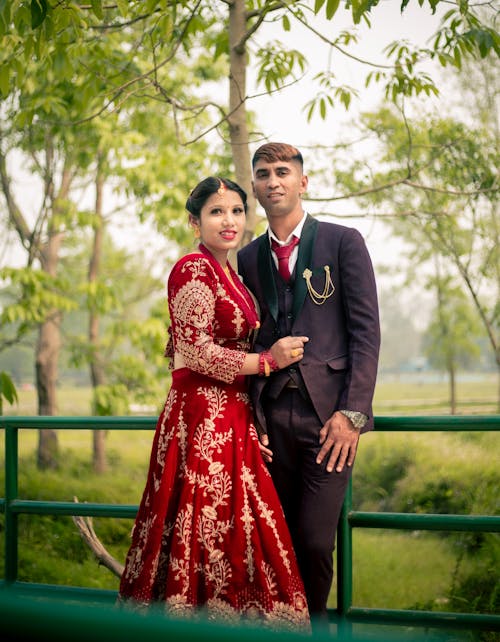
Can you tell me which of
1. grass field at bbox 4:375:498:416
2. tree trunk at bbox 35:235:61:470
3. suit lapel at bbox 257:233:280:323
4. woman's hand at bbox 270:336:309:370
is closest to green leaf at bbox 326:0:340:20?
suit lapel at bbox 257:233:280:323

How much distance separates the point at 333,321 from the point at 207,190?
1.97ft

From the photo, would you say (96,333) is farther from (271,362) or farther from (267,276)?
(271,362)

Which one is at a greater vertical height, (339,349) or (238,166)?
(238,166)

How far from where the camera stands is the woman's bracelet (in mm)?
2555

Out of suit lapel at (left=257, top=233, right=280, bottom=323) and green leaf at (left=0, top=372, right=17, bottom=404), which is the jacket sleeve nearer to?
suit lapel at (left=257, top=233, right=280, bottom=323)

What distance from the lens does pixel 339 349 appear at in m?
2.62

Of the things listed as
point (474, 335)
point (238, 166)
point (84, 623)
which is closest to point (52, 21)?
point (238, 166)

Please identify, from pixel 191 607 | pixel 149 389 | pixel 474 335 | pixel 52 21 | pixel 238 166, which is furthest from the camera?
pixel 474 335

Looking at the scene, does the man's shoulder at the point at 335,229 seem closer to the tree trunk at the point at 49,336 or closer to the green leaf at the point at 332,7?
the green leaf at the point at 332,7

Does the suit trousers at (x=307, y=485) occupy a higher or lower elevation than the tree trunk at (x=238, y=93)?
lower

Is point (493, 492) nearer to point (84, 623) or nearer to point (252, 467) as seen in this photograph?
point (252, 467)

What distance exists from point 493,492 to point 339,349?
7.77 m

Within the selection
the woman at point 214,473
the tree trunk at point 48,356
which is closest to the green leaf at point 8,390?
A: the woman at point 214,473

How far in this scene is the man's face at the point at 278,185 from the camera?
2.66m
